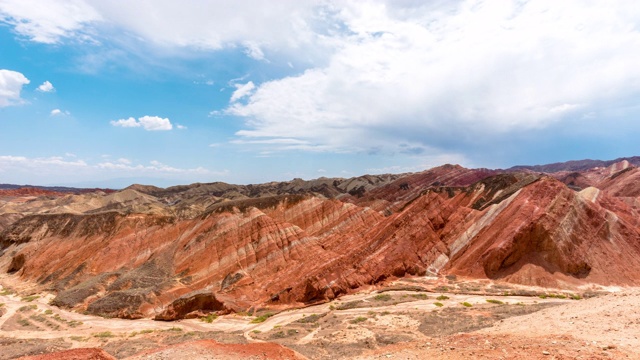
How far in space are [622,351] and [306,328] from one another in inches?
947

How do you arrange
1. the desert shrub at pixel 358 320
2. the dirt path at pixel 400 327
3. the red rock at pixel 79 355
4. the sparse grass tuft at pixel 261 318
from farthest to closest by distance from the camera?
the sparse grass tuft at pixel 261 318, the desert shrub at pixel 358 320, the dirt path at pixel 400 327, the red rock at pixel 79 355

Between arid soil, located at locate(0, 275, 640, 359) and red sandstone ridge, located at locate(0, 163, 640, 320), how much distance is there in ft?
11.5

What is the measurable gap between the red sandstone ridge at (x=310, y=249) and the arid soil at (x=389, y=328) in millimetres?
3517

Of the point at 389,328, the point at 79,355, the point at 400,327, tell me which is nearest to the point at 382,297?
the point at 400,327

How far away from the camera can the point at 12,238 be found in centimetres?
8825

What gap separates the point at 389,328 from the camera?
30.0m

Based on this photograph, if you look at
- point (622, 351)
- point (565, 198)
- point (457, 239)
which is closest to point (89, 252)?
point (457, 239)

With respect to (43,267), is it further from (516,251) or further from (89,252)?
(516,251)

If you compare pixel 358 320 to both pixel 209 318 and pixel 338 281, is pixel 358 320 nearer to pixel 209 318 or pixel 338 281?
pixel 338 281

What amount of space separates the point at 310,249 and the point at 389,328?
33.7m

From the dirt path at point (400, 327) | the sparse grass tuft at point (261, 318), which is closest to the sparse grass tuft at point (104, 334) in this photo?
the dirt path at point (400, 327)

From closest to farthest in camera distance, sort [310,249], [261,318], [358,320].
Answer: [358,320], [261,318], [310,249]

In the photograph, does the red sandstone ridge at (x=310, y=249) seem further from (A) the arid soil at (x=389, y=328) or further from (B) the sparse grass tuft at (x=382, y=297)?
(B) the sparse grass tuft at (x=382, y=297)

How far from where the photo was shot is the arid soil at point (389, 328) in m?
16.9
